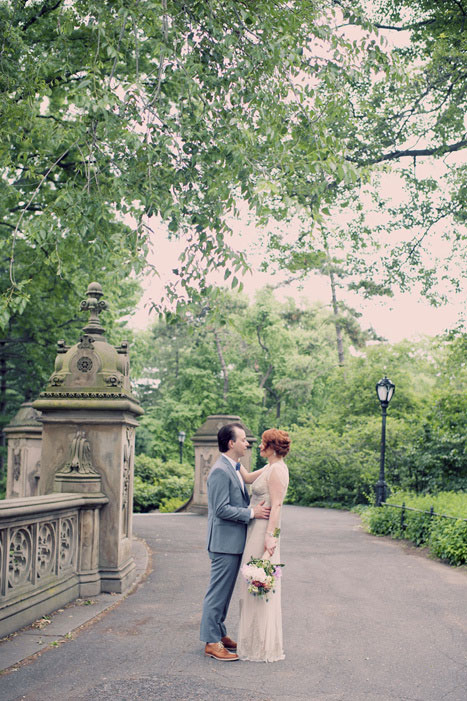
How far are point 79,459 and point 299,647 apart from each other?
338 cm

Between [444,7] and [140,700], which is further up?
[444,7]

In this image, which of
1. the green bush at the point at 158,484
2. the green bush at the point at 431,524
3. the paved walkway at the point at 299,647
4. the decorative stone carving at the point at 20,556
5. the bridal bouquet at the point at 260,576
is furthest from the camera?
the green bush at the point at 158,484

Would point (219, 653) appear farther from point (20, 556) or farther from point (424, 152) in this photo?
point (424, 152)

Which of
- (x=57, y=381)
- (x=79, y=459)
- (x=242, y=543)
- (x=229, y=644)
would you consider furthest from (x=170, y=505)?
(x=242, y=543)

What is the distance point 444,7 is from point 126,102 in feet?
33.1

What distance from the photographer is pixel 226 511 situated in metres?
5.36

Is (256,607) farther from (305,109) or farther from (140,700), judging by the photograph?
(305,109)

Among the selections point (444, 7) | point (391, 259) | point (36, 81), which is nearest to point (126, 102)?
point (36, 81)

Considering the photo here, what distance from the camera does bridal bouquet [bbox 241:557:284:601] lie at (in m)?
5.18

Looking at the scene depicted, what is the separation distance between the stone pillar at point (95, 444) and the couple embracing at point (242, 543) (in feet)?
8.39

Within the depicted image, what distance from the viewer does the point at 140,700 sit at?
167 inches

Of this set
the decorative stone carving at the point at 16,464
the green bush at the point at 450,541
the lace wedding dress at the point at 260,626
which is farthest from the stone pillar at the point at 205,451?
the lace wedding dress at the point at 260,626

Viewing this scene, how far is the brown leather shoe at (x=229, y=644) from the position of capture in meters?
Result: 5.46

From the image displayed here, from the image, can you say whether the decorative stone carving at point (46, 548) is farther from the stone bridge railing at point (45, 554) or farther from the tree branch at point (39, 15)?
the tree branch at point (39, 15)
